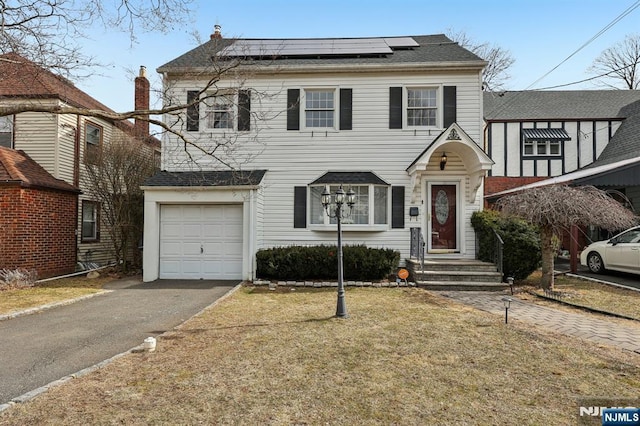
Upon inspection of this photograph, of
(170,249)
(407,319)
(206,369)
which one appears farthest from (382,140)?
(206,369)

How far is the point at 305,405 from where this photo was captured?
11.2 feet

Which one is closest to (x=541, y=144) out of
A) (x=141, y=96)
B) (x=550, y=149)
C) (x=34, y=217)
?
(x=550, y=149)

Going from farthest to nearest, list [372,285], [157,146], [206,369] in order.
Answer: [157,146] < [372,285] < [206,369]

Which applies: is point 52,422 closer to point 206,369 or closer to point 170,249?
point 206,369

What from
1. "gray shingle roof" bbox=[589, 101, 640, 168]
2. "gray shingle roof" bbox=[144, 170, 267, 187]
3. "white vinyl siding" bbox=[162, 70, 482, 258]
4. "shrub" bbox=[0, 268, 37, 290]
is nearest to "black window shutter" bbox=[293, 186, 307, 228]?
"white vinyl siding" bbox=[162, 70, 482, 258]

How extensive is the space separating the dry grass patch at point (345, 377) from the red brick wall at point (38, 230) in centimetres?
811

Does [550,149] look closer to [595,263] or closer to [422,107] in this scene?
[595,263]

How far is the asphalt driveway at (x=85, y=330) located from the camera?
443 centimetres

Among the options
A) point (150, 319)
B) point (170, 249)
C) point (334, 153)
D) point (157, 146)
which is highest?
point (157, 146)

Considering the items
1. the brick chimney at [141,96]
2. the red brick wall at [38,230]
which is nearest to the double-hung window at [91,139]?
the red brick wall at [38,230]

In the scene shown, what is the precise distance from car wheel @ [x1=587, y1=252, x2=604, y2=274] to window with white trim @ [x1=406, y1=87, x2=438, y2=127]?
658cm

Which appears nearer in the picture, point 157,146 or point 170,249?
point 170,249

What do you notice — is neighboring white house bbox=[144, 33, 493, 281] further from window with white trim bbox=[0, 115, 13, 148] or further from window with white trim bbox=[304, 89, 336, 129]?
window with white trim bbox=[0, 115, 13, 148]

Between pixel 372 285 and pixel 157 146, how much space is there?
11.2m
